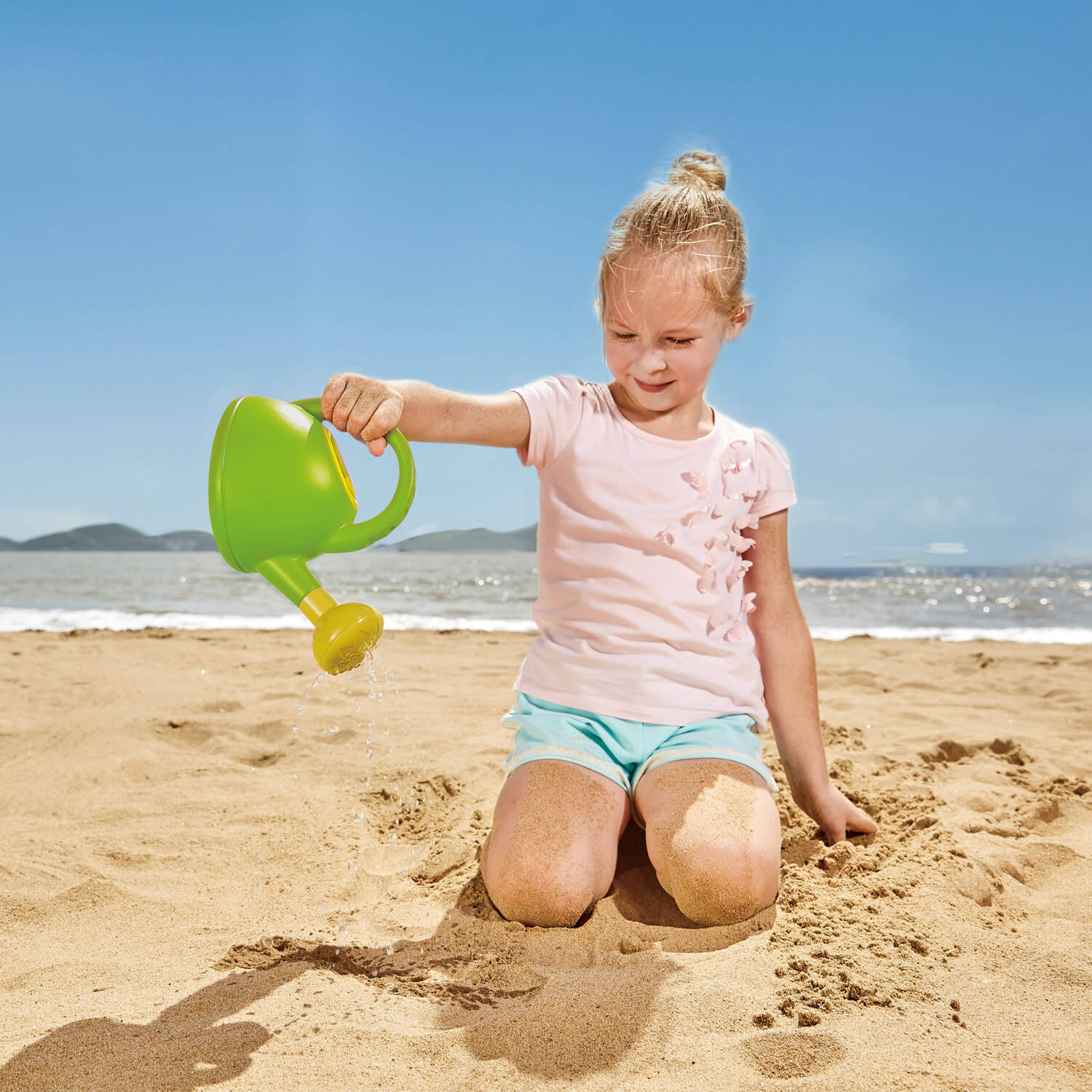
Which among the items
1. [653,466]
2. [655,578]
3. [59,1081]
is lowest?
[59,1081]

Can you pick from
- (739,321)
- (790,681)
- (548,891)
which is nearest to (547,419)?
(739,321)

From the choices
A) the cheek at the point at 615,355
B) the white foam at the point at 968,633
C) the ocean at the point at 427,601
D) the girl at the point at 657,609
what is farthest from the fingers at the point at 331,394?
the white foam at the point at 968,633

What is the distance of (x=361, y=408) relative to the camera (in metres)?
1.54

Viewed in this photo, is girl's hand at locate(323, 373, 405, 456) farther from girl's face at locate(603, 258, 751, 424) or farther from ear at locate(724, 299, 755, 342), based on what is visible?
ear at locate(724, 299, 755, 342)

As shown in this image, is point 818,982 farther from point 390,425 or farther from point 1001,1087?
point 390,425

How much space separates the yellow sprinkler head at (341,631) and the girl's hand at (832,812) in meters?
1.17

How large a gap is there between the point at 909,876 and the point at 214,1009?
132 centimetres

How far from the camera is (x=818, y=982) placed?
4.58ft

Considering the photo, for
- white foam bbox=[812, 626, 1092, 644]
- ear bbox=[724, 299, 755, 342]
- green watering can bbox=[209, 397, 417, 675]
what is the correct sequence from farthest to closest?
1. white foam bbox=[812, 626, 1092, 644]
2. ear bbox=[724, 299, 755, 342]
3. green watering can bbox=[209, 397, 417, 675]

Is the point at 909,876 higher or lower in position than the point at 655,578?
lower

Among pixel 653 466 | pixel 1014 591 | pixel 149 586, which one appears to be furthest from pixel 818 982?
pixel 1014 591

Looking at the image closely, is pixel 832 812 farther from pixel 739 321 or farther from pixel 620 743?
pixel 739 321

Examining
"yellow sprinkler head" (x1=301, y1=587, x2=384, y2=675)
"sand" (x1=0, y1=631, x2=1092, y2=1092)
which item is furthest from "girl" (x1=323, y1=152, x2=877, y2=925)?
"yellow sprinkler head" (x1=301, y1=587, x2=384, y2=675)

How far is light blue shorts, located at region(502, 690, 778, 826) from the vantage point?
1844mm
